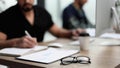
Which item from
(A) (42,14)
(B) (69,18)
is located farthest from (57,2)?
(A) (42,14)

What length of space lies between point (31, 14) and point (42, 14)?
167 millimetres

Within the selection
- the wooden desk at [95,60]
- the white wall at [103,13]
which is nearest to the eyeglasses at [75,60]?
the wooden desk at [95,60]

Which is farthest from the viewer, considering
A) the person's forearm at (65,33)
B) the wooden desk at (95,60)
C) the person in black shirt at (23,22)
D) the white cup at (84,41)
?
the person's forearm at (65,33)

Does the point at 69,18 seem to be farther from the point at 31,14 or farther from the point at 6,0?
the point at 6,0

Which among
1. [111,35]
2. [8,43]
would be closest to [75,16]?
[111,35]

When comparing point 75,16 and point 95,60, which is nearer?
point 95,60

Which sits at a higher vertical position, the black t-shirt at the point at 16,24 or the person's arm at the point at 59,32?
the black t-shirt at the point at 16,24

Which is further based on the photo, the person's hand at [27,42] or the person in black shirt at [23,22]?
the person in black shirt at [23,22]

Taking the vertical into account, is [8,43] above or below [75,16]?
below

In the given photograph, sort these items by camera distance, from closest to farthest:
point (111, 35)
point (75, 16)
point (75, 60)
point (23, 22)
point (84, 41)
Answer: point (75, 60) → point (84, 41) → point (111, 35) → point (23, 22) → point (75, 16)

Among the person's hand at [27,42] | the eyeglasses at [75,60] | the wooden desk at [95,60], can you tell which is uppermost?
the person's hand at [27,42]

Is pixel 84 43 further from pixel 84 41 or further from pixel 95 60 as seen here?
pixel 95 60

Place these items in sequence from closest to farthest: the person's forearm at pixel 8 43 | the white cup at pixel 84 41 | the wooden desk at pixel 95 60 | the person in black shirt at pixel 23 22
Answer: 1. the wooden desk at pixel 95 60
2. the white cup at pixel 84 41
3. the person's forearm at pixel 8 43
4. the person in black shirt at pixel 23 22

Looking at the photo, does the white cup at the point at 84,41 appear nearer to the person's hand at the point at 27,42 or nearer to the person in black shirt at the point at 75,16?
the person's hand at the point at 27,42
